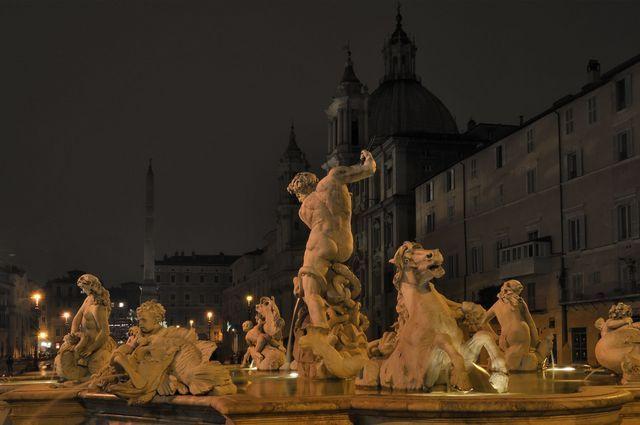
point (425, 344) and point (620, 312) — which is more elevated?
point (620, 312)

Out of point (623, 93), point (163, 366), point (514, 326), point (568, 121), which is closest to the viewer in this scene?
point (163, 366)

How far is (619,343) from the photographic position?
11.1m

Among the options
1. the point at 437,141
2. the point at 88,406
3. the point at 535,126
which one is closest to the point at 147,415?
the point at 88,406

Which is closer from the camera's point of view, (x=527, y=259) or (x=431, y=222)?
(x=527, y=259)

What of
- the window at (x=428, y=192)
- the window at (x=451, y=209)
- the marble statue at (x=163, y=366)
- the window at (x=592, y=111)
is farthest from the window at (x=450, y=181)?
the marble statue at (x=163, y=366)

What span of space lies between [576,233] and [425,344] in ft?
114

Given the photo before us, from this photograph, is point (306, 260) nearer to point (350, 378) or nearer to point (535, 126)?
point (350, 378)

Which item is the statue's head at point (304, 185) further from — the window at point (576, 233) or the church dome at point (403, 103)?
the church dome at point (403, 103)

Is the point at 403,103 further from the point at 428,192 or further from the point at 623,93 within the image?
the point at 623,93

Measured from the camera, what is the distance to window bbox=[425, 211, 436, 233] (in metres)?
59.5

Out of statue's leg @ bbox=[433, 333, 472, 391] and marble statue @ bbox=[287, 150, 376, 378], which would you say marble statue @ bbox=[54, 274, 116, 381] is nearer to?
marble statue @ bbox=[287, 150, 376, 378]

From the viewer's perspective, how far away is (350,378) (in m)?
10.4

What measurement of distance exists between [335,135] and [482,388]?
239 feet

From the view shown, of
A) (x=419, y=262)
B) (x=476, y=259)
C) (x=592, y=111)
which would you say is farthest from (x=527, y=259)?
(x=419, y=262)
